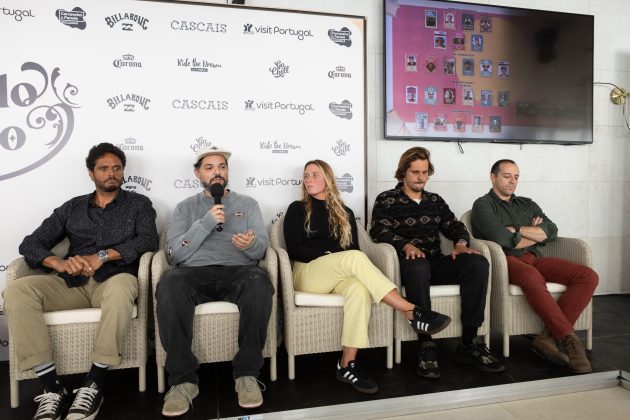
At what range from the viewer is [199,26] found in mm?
2812

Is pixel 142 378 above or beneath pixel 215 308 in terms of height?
beneath

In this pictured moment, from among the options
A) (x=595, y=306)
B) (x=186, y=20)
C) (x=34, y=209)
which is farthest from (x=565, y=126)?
(x=34, y=209)

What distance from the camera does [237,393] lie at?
2.04 m

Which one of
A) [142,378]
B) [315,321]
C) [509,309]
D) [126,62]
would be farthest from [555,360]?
[126,62]

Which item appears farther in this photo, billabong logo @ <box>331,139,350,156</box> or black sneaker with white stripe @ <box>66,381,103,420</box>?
billabong logo @ <box>331,139,350,156</box>

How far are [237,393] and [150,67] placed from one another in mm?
2117

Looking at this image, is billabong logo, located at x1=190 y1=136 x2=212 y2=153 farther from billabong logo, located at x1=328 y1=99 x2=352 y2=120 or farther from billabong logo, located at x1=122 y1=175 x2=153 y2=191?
billabong logo, located at x1=328 y1=99 x2=352 y2=120

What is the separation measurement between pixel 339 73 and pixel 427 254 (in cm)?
145

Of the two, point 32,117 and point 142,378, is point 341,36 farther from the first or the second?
point 142,378

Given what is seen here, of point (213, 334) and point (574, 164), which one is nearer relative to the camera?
point (213, 334)

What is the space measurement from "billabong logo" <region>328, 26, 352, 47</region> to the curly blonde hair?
3.30 ft

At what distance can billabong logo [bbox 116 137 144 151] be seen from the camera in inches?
108

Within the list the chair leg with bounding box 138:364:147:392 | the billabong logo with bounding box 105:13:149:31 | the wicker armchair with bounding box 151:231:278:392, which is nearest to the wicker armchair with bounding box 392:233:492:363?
the wicker armchair with bounding box 151:231:278:392

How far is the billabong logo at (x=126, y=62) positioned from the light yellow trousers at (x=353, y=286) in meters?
1.81
